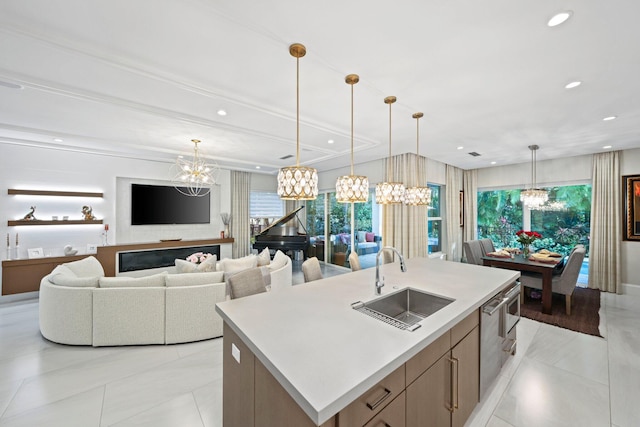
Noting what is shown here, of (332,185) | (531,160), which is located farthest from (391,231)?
(531,160)

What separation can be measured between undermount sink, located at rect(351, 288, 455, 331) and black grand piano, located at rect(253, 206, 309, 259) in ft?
14.4

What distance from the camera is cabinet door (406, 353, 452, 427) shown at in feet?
3.96

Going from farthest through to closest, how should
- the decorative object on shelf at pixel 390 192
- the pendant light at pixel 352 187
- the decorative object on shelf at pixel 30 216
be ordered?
the decorative object on shelf at pixel 30 216 < the decorative object on shelf at pixel 390 192 < the pendant light at pixel 352 187

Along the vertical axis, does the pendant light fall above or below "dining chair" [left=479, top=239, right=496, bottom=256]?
above

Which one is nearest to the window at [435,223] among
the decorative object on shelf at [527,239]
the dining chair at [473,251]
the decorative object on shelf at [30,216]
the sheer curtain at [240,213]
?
Answer: the dining chair at [473,251]

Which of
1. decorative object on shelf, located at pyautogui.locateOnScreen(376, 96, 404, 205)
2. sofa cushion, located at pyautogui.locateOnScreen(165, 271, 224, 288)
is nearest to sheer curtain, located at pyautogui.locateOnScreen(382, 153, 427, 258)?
decorative object on shelf, located at pyautogui.locateOnScreen(376, 96, 404, 205)

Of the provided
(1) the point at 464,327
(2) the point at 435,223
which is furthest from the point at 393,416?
(2) the point at 435,223

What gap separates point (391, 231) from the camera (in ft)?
17.3

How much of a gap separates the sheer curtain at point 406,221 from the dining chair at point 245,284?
3.73 meters

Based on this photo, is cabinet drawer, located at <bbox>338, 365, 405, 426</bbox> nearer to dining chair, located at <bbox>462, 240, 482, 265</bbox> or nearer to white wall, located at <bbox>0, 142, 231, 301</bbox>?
dining chair, located at <bbox>462, 240, 482, 265</bbox>

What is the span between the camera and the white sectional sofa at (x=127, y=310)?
2.79 meters

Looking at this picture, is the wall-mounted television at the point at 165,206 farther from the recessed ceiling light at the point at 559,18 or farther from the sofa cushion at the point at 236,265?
the recessed ceiling light at the point at 559,18

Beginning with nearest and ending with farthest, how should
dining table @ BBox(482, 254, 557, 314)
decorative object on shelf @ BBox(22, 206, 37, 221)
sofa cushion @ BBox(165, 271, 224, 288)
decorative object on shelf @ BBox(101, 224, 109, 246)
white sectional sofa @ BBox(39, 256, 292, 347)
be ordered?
white sectional sofa @ BBox(39, 256, 292, 347) < sofa cushion @ BBox(165, 271, 224, 288) < dining table @ BBox(482, 254, 557, 314) < decorative object on shelf @ BBox(22, 206, 37, 221) < decorative object on shelf @ BBox(101, 224, 109, 246)

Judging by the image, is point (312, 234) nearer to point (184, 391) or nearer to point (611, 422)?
point (184, 391)
